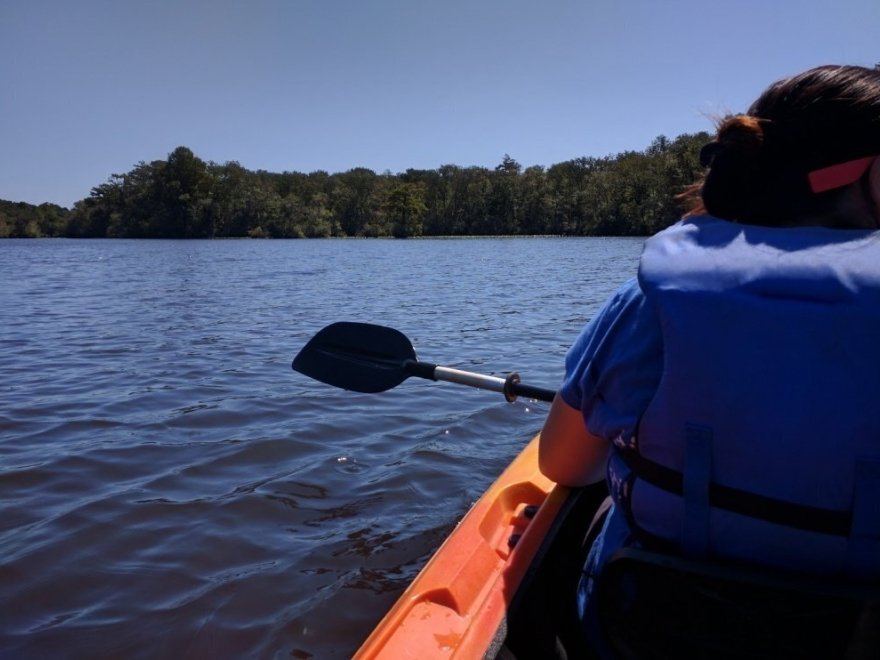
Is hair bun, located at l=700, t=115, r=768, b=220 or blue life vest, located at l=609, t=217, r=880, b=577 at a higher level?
hair bun, located at l=700, t=115, r=768, b=220

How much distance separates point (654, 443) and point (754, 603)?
0.99ft

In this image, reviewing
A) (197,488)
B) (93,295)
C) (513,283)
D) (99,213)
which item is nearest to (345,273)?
(513,283)

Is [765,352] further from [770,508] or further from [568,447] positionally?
[568,447]

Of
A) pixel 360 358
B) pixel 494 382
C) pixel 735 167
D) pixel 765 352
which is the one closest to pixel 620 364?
pixel 765 352

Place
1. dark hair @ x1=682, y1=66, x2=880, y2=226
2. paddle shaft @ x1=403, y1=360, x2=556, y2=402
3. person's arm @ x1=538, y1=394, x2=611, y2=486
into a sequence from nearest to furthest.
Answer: dark hair @ x1=682, y1=66, x2=880, y2=226 → person's arm @ x1=538, y1=394, x2=611, y2=486 → paddle shaft @ x1=403, y1=360, x2=556, y2=402

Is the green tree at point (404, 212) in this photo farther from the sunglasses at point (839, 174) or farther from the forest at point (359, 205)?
the sunglasses at point (839, 174)

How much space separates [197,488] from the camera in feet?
12.8

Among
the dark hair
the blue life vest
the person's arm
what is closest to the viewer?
the blue life vest

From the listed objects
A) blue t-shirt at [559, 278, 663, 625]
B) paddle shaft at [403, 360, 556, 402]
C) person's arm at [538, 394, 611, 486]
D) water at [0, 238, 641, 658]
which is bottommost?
water at [0, 238, 641, 658]

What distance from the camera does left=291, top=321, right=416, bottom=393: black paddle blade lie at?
329 cm

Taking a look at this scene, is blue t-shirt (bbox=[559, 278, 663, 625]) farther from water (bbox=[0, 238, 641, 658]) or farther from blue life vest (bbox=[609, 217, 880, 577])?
water (bbox=[0, 238, 641, 658])

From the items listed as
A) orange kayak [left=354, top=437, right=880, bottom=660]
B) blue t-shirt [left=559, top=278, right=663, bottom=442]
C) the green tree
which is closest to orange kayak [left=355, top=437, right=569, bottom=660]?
orange kayak [left=354, top=437, right=880, bottom=660]

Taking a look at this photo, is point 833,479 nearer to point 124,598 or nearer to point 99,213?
point 124,598

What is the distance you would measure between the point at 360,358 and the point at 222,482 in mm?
1285
